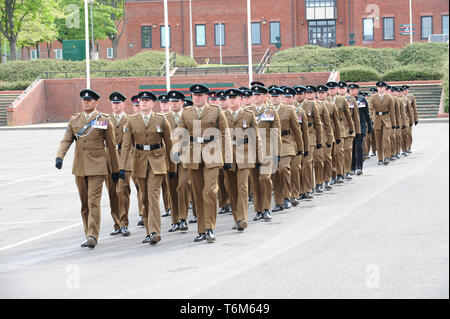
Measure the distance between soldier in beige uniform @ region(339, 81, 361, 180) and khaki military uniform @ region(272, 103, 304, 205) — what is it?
4226 mm

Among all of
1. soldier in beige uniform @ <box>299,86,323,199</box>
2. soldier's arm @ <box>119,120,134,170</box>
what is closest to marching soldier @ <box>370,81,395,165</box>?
soldier in beige uniform @ <box>299,86,323,199</box>

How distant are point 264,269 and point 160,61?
2044 inches

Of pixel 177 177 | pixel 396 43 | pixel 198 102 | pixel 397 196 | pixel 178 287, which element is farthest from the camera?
pixel 396 43

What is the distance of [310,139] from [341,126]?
2.43 m

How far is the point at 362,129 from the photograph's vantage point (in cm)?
2042

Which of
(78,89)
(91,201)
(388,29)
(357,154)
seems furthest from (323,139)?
(388,29)

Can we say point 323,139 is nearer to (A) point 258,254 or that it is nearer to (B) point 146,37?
(A) point 258,254

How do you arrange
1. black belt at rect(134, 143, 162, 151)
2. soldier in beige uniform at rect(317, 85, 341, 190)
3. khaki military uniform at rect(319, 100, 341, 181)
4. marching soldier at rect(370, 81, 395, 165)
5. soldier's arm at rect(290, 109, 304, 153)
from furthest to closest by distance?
marching soldier at rect(370, 81, 395, 165) < khaki military uniform at rect(319, 100, 341, 181) < soldier in beige uniform at rect(317, 85, 341, 190) < soldier's arm at rect(290, 109, 304, 153) < black belt at rect(134, 143, 162, 151)

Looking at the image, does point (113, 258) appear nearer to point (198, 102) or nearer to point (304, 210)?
point (198, 102)

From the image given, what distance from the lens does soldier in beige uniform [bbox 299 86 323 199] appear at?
1552cm

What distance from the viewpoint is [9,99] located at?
181 ft

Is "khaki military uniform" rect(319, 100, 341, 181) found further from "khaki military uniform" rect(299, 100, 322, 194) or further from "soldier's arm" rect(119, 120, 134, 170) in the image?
"soldier's arm" rect(119, 120, 134, 170)

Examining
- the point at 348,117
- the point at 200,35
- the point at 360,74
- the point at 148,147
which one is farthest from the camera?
the point at 200,35

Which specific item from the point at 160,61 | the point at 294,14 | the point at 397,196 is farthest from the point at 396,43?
the point at 397,196
